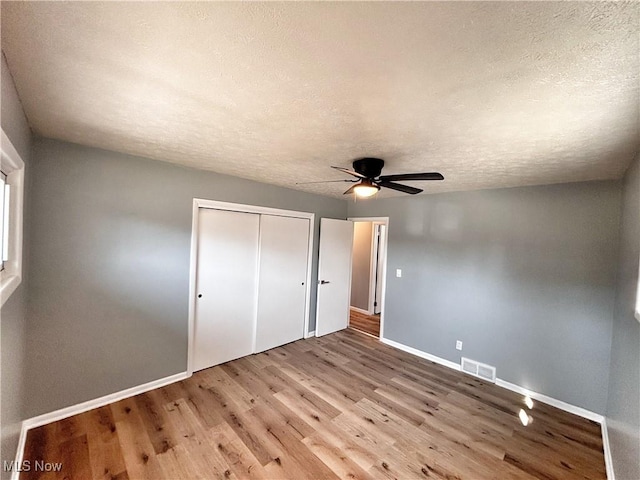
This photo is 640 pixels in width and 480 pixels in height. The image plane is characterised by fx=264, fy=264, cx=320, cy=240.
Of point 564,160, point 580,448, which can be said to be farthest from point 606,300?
point 564,160

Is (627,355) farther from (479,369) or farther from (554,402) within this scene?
(479,369)

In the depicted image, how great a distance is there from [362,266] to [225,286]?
11.6ft

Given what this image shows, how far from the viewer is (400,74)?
109 centimetres

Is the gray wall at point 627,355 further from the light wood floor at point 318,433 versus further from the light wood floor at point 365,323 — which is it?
the light wood floor at point 365,323

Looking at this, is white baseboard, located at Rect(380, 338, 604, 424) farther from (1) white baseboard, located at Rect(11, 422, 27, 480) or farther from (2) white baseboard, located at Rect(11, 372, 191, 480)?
(1) white baseboard, located at Rect(11, 422, 27, 480)

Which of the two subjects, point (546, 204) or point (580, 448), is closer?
point (580, 448)

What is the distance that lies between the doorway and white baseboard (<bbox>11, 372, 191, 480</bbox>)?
351cm

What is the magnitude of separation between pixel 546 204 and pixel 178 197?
3921 millimetres

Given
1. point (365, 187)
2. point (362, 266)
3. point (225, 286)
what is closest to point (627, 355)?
point (365, 187)

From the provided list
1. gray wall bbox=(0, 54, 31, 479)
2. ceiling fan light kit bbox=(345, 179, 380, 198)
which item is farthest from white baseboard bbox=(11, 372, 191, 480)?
ceiling fan light kit bbox=(345, 179, 380, 198)

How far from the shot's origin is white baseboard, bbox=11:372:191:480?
1869 millimetres

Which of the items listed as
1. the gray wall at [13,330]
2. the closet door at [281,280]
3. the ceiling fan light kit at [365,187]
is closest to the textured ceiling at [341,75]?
the gray wall at [13,330]

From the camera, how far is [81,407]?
230 centimetres

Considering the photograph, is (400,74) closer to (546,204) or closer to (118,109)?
(118,109)
